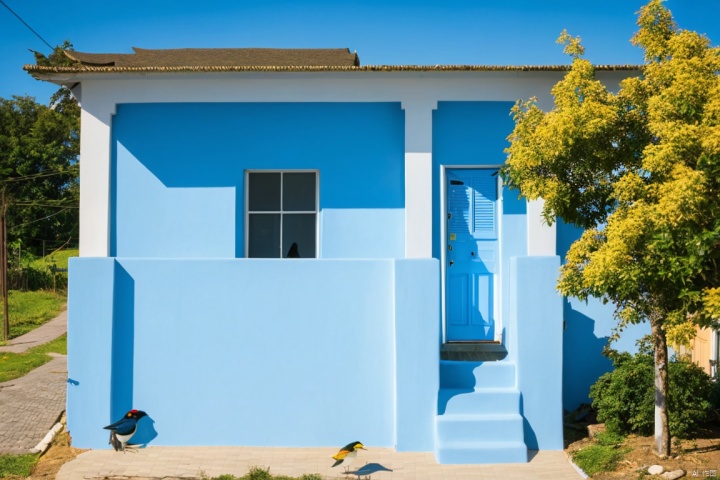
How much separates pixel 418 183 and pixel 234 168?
2.50m

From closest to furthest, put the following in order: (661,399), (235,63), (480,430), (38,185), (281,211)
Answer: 1. (661,399)
2. (480,430)
3. (281,211)
4. (235,63)
5. (38,185)

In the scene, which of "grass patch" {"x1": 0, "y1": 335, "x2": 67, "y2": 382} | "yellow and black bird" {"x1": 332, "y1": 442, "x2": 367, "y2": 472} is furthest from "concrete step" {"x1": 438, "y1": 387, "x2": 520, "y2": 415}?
"grass patch" {"x1": 0, "y1": 335, "x2": 67, "y2": 382}

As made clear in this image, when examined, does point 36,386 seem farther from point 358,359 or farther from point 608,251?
point 608,251

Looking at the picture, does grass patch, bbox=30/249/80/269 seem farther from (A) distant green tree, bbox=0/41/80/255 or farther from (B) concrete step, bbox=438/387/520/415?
(B) concrete step, bbox=438/387/520/415

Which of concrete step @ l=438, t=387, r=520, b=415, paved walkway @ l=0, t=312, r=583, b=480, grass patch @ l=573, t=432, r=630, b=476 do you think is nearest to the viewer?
grass patch @ l=573, t=432, r=630, b=476

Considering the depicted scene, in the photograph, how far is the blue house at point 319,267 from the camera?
9.15 metres

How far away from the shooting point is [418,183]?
32.8ft

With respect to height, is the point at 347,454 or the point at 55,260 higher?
the point at 55,260

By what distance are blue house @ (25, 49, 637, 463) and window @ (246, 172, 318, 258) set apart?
0.09 feet

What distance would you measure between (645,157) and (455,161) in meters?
3.51

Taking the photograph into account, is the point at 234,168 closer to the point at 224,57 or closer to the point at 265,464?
the point at 224,57

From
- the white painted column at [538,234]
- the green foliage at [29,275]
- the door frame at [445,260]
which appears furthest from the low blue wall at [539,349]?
the green foliage at [29,275]

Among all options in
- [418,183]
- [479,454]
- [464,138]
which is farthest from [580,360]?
[464,138]

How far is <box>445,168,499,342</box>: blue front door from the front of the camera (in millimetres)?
10336
